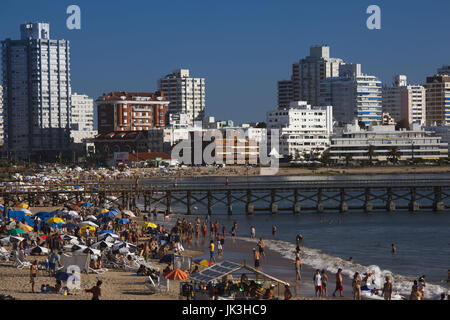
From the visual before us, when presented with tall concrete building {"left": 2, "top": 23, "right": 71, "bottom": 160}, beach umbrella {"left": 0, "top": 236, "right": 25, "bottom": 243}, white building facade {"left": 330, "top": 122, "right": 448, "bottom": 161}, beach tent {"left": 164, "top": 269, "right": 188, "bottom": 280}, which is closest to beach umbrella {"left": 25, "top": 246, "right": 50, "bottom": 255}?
beach umbrella {"left": 0, "top": 236, "right": 25, "bottom": 243}

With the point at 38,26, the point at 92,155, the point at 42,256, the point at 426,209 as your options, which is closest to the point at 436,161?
the point at 92,155

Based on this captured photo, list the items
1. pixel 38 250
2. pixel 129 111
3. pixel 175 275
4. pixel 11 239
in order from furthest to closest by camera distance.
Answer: pixel 129 111 → pixel 11 239 → pixel 38 250 → pixel 175 275

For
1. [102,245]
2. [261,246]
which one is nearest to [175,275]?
[102,245]

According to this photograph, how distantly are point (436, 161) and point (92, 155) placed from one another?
251 feet

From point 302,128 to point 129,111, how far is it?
4213 cm

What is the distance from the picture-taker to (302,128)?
172000mm

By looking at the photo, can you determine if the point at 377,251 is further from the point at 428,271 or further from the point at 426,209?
the point at 426,209

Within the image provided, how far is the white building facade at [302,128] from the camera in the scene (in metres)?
163

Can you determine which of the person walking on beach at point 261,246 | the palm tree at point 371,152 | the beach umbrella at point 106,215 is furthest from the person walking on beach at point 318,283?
the palm tree at point 371,152

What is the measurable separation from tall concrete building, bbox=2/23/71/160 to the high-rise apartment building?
906 cm

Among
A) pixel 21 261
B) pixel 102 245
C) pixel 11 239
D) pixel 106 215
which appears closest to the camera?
pixel 21 261

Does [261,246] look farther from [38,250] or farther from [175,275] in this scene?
[175,275]

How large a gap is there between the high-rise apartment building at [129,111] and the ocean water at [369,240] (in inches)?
4283

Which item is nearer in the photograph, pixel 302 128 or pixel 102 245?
pixel 102 245
